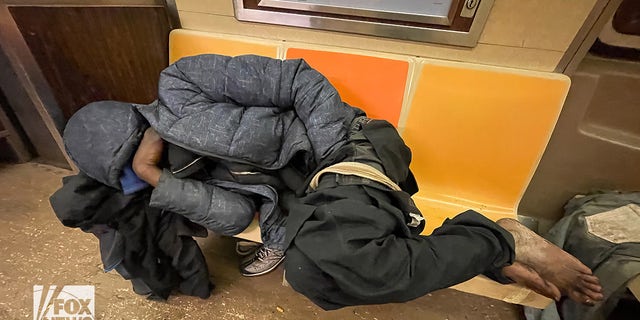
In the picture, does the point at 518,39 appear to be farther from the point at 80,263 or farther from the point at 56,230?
the point at 56,230

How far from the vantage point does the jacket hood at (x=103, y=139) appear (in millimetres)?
816

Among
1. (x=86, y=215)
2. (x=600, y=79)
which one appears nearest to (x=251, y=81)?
(x=86, y=215)

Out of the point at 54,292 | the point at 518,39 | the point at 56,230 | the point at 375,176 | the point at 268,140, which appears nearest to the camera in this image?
the point at 375,176

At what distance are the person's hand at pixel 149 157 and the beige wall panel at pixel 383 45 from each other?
1.96ft

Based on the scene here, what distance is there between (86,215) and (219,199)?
367 millimetres

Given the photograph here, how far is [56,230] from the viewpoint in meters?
1.47

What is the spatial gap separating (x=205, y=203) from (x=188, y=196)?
5 centimetres

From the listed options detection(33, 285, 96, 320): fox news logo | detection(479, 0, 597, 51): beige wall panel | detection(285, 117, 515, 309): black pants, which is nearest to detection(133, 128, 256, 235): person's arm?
detection(285, 117, 515, 309): black pants

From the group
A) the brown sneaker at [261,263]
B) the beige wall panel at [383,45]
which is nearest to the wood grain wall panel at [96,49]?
the beige wall panel at [383,45]

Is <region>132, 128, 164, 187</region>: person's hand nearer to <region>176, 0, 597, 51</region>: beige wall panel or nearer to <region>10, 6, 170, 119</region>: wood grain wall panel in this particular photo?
<region>10, 6, 170, 119</region>: wood grain wall panel

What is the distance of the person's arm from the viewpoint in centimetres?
87

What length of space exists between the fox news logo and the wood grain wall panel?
0.72 meters

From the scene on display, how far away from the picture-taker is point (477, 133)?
1106mm

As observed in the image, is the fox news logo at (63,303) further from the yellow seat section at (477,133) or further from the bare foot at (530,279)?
the bare foot at (530,279)
